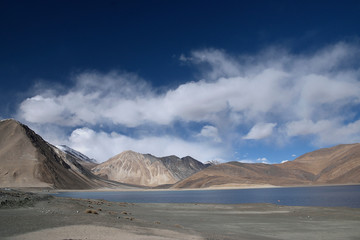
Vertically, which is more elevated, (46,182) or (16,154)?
Answer: (16,154)

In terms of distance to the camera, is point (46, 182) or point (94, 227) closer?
point (94, 227)

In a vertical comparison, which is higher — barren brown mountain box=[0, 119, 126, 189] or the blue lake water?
barren brown mountain box=[0, 119, 126, 189]

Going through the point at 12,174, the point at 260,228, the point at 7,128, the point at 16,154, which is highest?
the point at 7,128

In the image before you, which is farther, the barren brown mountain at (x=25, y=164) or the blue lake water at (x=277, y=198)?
the barren brown mountain at (x=25, y=164)

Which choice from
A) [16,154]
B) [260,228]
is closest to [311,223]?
[260,228]

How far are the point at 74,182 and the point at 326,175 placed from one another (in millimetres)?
156081

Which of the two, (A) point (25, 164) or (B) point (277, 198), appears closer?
(B) point (277, 198)

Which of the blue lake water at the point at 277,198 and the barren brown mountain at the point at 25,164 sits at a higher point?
the barren brown mountain at the point at 25,164

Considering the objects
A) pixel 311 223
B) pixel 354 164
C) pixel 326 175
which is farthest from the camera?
pixel 326 175

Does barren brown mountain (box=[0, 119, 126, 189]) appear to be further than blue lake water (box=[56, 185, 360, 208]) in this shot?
Yes

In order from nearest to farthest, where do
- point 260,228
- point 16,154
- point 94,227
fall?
point 94,227, point 260,228, point 16,154

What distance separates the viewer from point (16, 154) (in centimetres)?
14512

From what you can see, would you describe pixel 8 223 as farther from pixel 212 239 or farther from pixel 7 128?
pixel 7 128

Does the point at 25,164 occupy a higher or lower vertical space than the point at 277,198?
higher
